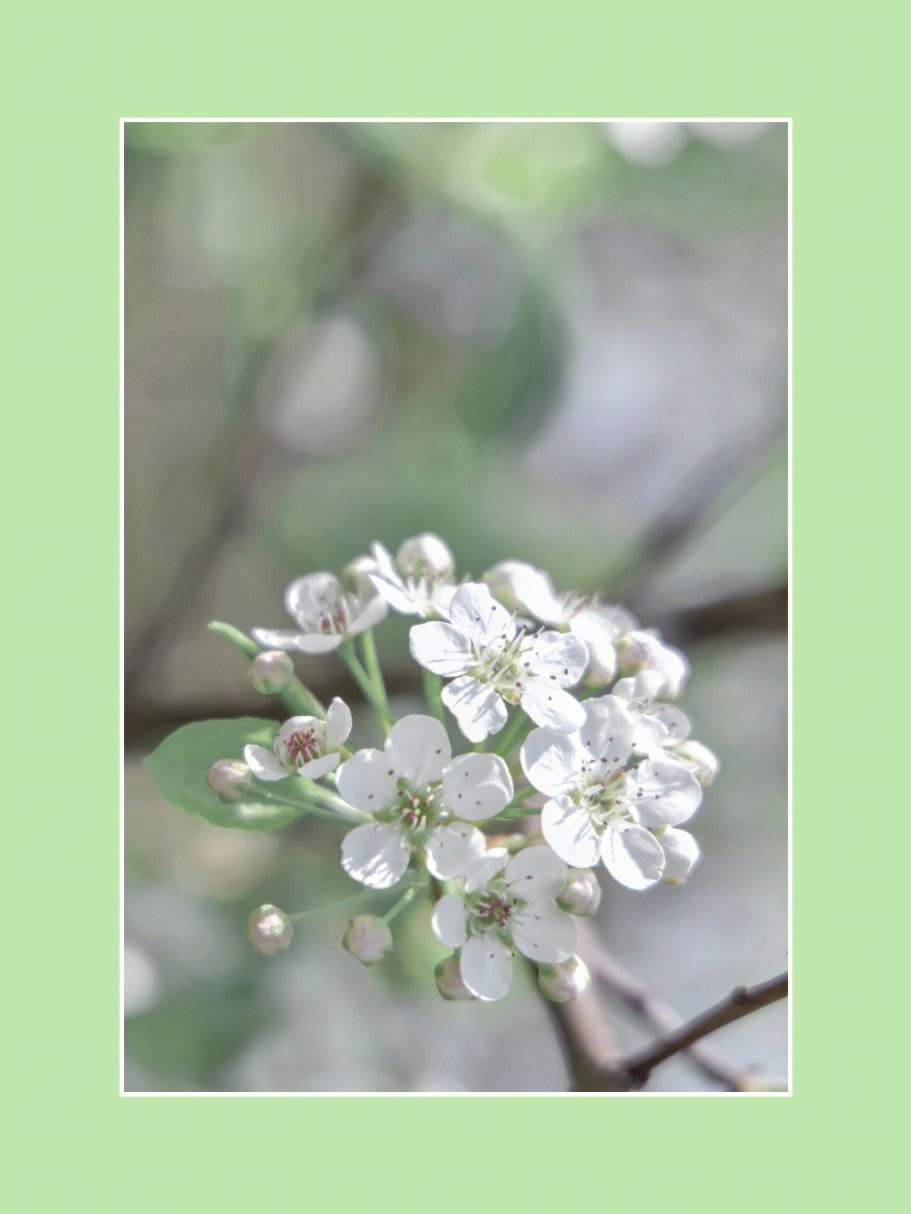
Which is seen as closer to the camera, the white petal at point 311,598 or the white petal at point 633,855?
Result: the white petal at point 633,855

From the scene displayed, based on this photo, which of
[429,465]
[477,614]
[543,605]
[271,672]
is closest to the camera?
[477,614]

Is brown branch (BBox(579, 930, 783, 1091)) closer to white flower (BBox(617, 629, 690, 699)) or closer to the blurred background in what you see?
the blurred background

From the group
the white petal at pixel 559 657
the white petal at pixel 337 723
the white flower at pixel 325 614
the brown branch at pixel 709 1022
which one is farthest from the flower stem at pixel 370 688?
the brown branch at pixel 709 1022

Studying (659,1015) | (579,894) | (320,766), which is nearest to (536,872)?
(579,894)

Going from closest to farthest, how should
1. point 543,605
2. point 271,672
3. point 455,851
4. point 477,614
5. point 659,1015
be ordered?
point 455,851 < point 477,614 < point 271,672 < point 543,605 < point 659,1015

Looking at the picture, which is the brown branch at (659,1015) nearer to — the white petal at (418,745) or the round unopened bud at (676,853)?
the round unopened bud at (676,853)

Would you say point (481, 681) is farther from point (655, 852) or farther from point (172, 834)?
point (172, 834)

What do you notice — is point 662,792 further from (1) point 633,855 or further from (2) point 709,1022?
(2) point 709,1022
